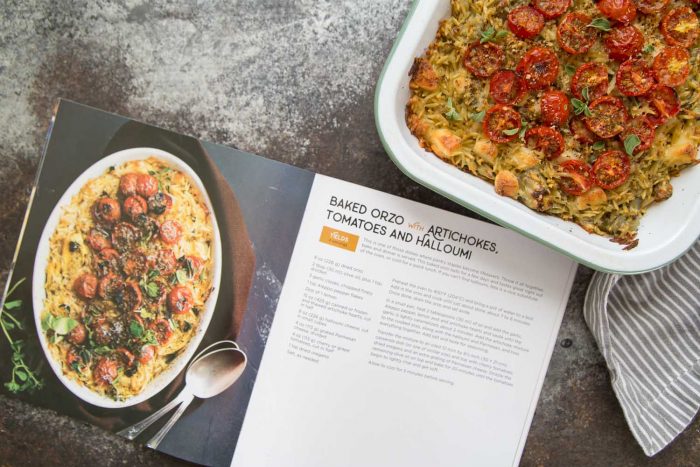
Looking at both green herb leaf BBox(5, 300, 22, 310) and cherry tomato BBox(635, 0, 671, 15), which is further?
green herb leaf BBox(5, 300, 22, 310)

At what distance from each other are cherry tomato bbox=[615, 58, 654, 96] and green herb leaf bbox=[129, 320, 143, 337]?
3.41 ft

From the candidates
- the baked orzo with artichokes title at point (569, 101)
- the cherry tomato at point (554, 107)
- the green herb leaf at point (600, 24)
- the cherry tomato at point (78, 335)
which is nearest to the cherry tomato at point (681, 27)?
the baked orzo with artichokes title at point (569, 101)

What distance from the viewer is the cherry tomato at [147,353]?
3.61 feet

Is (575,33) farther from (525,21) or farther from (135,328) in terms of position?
(135,328)

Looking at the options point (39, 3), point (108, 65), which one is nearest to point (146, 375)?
point (108, 65)

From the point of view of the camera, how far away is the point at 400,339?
1.09m

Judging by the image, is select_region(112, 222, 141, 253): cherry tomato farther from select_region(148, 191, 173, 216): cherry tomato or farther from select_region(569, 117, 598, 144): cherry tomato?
select_region(569, 117, 598, 144): cherry tomato

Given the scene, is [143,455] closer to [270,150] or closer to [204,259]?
[204,259]

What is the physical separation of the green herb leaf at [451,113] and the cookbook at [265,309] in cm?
21

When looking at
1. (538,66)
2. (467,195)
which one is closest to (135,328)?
(467,195)

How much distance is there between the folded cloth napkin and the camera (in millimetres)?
1062

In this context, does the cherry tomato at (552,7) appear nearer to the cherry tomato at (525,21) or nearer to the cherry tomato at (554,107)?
the cherry tomato at (525,21)

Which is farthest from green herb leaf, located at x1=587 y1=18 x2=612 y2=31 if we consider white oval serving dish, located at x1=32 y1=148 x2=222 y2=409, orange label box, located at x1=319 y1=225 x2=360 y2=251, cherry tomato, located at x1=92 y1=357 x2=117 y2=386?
cherry tomato, located at x1=92 y1=357 x2=117 y2=386

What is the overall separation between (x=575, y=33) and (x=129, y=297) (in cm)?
100
